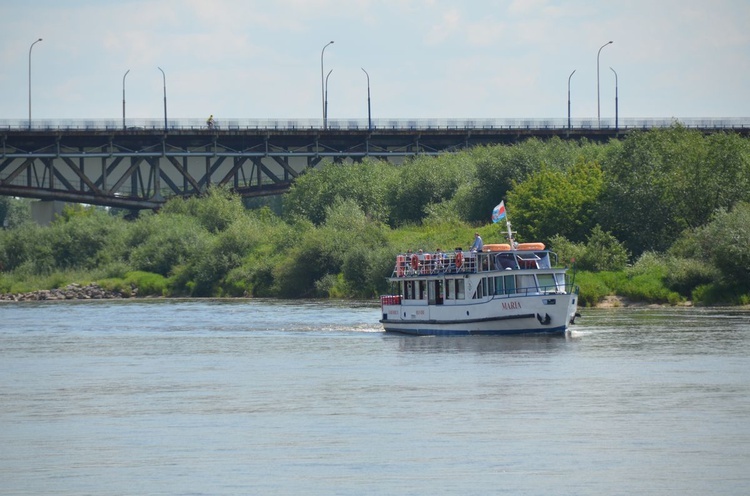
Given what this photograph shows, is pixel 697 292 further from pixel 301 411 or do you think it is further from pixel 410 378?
pixel 301 411

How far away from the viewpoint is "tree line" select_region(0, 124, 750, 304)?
252 ft

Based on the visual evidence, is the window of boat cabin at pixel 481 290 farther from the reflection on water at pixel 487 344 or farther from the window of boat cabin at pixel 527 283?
the reflection on water at pixel 487 344

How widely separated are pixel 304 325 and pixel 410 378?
23.4m

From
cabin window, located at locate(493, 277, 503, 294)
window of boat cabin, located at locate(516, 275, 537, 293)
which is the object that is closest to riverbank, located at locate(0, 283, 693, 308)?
cabin window, located at locate(493, 277, 503, 294)

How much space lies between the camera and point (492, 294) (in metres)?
57.2

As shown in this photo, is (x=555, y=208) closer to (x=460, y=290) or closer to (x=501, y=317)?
(x=460, y=290)

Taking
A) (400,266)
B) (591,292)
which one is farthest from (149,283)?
(400,266)

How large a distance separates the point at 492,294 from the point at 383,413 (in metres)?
21.3

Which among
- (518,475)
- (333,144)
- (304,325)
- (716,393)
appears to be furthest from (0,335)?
(333,144)

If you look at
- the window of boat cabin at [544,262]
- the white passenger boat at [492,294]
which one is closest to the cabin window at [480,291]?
the white passenger boat at [492,294]

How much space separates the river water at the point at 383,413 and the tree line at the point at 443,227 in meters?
15.2

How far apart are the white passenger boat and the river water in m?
1.06

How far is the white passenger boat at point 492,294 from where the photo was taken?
184 ft

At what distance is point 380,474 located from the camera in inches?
1130
